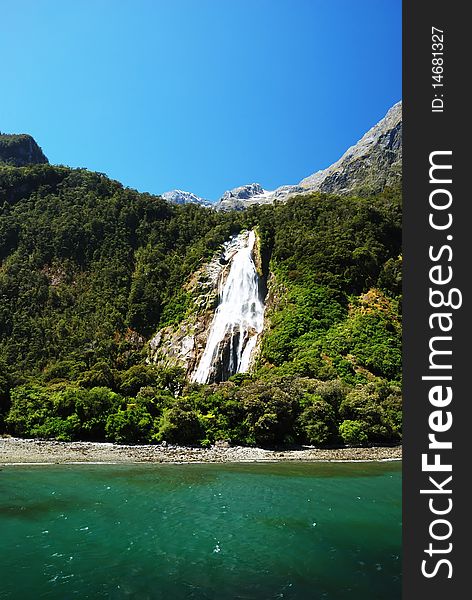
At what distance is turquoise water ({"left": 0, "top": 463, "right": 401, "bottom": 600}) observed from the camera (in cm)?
1160

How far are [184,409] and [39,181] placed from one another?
256ft

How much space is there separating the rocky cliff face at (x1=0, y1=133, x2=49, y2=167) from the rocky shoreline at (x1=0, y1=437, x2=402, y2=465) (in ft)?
429

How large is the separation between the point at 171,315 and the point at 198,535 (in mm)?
54450

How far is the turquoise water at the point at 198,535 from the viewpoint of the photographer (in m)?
11.6

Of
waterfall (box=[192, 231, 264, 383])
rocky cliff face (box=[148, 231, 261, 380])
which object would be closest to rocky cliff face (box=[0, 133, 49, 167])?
rocky cliff face (box=[148, 231, 261, 380])

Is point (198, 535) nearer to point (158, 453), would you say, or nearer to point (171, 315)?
point (158, 453)

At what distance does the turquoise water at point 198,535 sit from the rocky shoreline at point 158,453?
380 centimetres

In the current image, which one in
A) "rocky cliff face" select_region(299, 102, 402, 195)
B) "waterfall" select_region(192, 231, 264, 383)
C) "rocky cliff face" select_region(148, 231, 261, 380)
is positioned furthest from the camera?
"rocky cliff face" select_region(299, 102, 402, 195)

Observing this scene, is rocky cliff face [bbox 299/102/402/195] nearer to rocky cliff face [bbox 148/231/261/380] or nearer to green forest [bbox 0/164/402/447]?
green forest [bbox 0/164/402/447]

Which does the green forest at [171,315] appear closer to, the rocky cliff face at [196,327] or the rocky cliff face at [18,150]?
the rocky cliff face at [196,327]

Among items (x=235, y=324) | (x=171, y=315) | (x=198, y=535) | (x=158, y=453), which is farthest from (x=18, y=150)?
(x=198, y=535)

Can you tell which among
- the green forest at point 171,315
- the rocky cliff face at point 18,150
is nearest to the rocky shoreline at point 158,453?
the green forest at point 171,315

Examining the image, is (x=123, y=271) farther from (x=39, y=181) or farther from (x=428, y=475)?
(x=428, y=475)

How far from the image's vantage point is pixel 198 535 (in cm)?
1565
